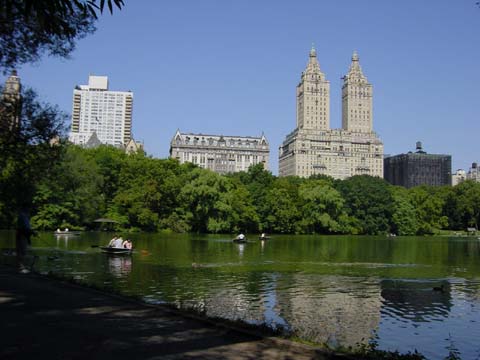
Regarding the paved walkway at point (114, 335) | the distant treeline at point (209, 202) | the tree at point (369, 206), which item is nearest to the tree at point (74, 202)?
the distant treeline at point (209, 202)

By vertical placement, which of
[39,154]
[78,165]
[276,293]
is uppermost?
[78,165]

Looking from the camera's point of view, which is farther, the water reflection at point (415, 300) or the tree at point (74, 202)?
the tree at point (74, 202)

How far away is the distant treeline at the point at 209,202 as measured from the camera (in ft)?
224

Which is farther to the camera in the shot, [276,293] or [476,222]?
[476,222]

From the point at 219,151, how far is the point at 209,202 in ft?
368

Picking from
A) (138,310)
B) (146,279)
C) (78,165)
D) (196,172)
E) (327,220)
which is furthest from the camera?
(327,220)

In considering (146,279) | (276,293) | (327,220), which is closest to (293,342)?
(276,293)

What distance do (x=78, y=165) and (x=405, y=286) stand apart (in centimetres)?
5323

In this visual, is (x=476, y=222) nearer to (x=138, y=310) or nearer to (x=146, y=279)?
(x=146, y=279)

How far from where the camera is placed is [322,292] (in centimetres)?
2023

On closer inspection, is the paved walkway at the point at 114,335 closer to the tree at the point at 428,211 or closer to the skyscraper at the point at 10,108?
the skyscraper at the point at 10,108

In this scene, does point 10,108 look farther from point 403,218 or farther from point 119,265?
point 403,218

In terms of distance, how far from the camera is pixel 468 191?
11850 centimetres

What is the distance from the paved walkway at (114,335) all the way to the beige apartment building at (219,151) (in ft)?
574
